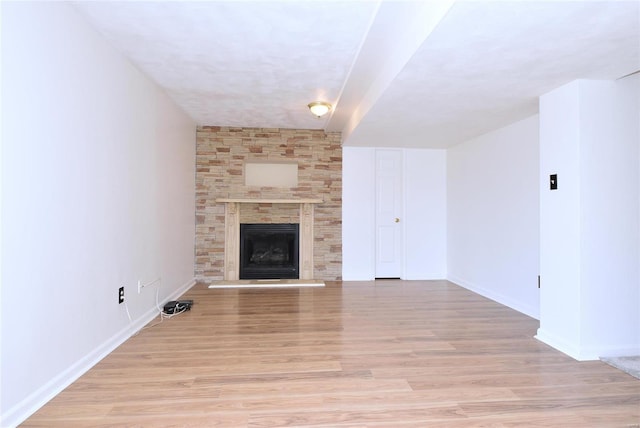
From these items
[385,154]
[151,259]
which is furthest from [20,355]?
[385,154]

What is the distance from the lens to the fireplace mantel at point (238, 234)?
4.54 metres

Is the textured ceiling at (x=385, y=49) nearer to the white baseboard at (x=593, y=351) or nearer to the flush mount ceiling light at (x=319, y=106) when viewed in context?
the flush mount ceiling light at (x=319, y=106)

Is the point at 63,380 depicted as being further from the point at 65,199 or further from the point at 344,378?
the point at 344,378

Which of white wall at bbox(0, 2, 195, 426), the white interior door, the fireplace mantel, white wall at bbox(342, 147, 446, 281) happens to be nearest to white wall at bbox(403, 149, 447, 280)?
white wall at bbox(342, 147, 446, 281)

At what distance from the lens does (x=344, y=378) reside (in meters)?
1.91

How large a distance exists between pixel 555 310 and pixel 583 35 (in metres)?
1.89

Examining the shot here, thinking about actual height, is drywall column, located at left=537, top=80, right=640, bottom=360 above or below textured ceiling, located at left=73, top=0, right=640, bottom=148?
below

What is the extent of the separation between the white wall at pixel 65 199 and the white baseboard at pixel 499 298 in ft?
12.0

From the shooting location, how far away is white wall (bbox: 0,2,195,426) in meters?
1.46

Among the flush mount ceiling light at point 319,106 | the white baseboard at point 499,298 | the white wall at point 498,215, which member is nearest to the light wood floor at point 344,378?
the white baseboard at point 499,298

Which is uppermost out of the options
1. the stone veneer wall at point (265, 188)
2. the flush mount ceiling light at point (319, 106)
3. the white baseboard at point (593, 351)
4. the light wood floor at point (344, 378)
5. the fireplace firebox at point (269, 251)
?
the flush mount ceiling light at point (319, 106)

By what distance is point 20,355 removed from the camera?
150 centimetres

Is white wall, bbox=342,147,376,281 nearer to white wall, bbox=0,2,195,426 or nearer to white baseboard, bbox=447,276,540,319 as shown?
white baseboard, bbox=447,276,540,319

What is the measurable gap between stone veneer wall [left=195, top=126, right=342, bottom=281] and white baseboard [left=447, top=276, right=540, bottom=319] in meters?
1.72
